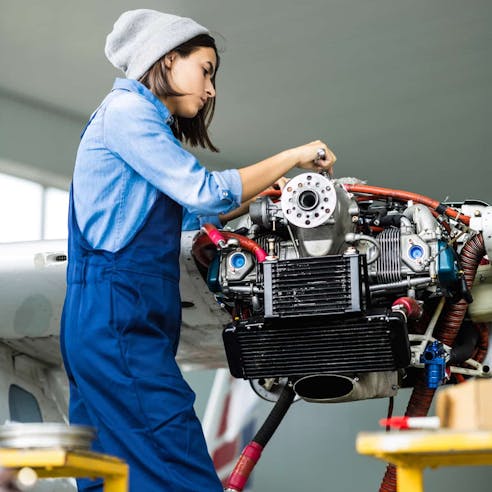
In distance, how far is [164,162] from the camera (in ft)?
10.7

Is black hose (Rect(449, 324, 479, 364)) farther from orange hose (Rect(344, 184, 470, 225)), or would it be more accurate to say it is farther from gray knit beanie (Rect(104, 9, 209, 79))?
gray knit beanie (Rect(104, 9, 209, 79))

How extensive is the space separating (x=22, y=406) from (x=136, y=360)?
8.49 feet

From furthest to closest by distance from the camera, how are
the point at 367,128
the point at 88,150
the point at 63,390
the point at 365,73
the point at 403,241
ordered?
the point at 367,128 → the point at 365,73 → the point at 63,390 → the point at 403,241 → the point at 88,150

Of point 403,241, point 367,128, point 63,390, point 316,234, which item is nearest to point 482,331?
point 403,241

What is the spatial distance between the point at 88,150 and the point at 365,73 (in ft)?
21.3

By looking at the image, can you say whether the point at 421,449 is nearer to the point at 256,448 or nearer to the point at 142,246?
the point at 142,246

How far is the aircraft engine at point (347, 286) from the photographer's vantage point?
11.3 feet

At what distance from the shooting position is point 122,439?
304 cm

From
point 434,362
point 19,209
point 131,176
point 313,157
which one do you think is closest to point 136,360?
point 131,176

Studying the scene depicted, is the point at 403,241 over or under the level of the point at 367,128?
under

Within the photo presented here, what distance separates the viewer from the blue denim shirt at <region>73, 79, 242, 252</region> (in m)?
3.28

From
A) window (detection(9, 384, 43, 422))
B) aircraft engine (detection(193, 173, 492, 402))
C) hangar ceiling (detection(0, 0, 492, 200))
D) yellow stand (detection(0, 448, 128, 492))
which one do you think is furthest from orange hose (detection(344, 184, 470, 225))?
hangar ceiling (detection(0, 0, 492, 200))

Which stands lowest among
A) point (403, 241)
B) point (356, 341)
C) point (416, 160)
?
point (356, 341)

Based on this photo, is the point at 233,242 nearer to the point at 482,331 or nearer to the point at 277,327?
the point at 277,327
